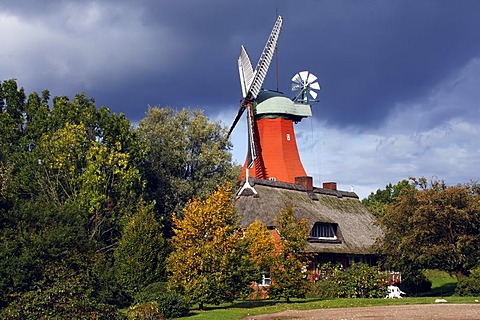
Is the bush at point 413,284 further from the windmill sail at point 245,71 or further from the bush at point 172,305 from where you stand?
the windmill sail at point 245,71

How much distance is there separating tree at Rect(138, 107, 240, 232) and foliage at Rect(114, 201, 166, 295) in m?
19.5

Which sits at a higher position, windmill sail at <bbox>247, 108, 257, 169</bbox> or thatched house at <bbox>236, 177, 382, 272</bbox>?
windmill sail at <bbox>247, 108, 257, 169</bbox>

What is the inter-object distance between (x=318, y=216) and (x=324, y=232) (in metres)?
1.40

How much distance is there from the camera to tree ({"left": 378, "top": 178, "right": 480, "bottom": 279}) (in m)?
39.6

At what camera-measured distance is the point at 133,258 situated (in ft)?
121

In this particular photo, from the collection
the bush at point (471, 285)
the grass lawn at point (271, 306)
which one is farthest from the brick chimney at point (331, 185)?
the grass lawn at point (271, 306)

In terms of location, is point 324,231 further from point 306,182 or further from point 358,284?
point 358,284

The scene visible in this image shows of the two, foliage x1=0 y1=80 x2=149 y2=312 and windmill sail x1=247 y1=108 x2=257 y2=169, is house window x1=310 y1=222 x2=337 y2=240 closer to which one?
foliage x1=0 y1=80 x2=149 y2=312

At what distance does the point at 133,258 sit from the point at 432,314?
58.3 feet

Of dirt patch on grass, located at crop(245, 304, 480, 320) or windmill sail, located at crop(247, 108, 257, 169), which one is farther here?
windmill sail, located at crop(247, 108, 257, 169)

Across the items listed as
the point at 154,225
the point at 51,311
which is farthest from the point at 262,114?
the point at 51,311

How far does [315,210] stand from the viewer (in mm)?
53156

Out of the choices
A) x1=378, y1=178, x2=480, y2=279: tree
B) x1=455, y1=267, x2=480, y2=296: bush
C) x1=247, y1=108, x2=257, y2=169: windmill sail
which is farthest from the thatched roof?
x1=455, y1=267, x2=480, y2=296: bush

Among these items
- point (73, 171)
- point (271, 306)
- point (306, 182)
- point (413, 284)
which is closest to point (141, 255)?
point (271, 306)
